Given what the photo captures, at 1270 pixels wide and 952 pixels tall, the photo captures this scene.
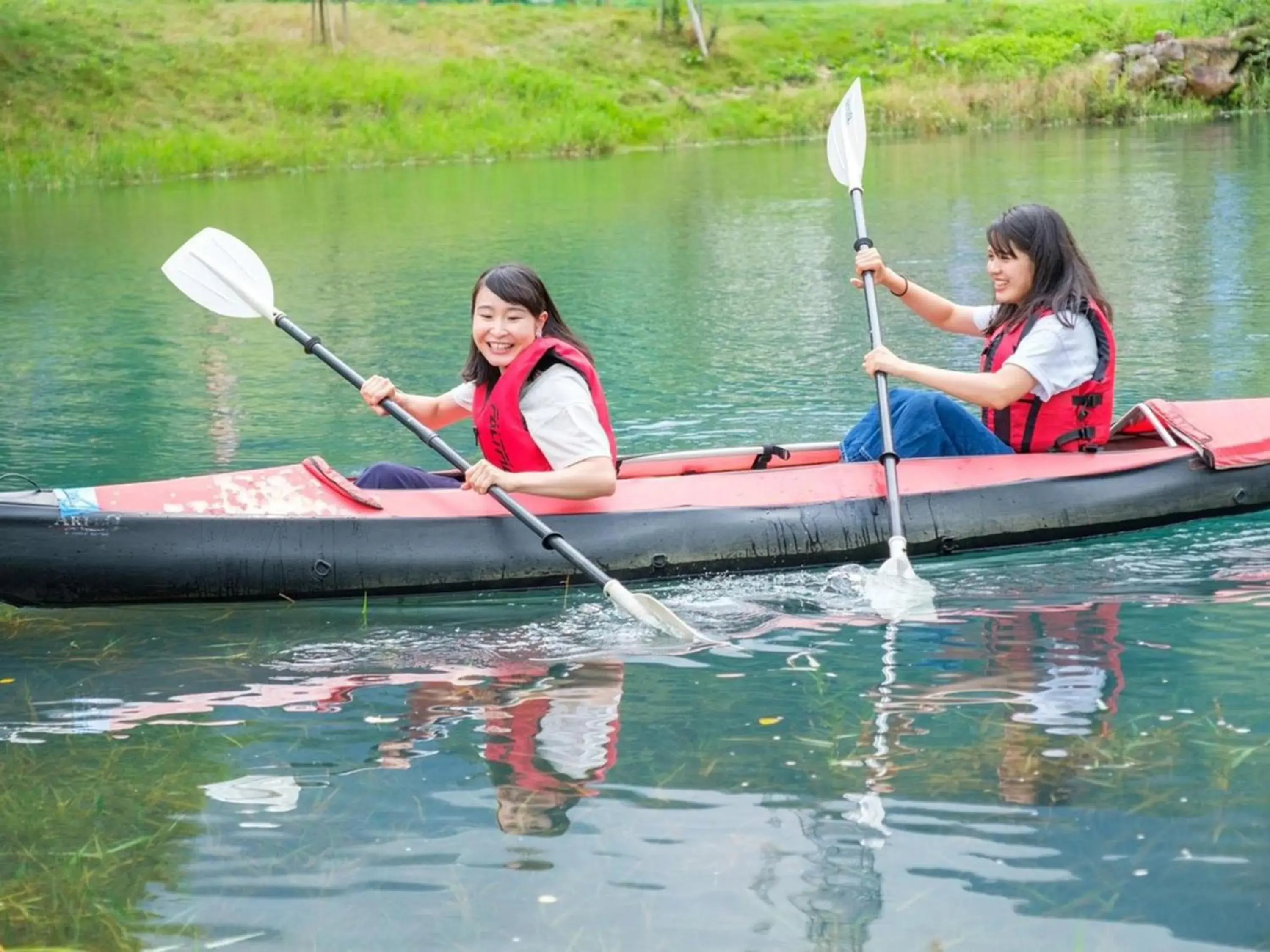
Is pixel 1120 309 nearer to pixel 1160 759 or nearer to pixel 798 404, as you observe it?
pixel 798 404

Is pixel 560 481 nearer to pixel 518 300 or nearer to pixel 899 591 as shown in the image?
pixel 518 300

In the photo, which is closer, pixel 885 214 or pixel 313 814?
pixel 313 814

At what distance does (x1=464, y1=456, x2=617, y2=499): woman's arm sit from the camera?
4.45 m

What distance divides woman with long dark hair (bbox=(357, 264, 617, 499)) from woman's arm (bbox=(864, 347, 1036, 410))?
2.69 feet

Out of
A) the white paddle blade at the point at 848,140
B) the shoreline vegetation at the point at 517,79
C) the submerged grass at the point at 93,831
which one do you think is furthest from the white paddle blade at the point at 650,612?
the shoreline vegetation at the point at 517,79

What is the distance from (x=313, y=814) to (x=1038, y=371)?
2454mm

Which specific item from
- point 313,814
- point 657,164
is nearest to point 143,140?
point 657,164

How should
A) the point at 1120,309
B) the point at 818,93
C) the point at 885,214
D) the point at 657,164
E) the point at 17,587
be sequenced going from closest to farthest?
the point at 17,587 < the point at 1120,309 < the point at 885,214 < the point at 657,164 < the point at 818,93

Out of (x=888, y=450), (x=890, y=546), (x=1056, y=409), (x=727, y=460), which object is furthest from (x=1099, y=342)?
(x=727, y=460)

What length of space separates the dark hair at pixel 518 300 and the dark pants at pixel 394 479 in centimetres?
41

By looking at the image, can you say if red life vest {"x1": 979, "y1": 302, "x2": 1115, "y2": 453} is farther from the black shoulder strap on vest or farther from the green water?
the green water

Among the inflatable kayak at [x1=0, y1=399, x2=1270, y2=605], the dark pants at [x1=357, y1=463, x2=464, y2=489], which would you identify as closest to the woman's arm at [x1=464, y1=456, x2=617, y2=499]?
the inflatable kayak at [x1=0, y1=399, x2=1270, y2=605]

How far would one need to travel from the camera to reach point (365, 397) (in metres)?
4.64

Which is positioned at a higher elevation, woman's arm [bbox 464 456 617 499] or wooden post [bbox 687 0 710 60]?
wooden post [bbox 687 0 710 60]
